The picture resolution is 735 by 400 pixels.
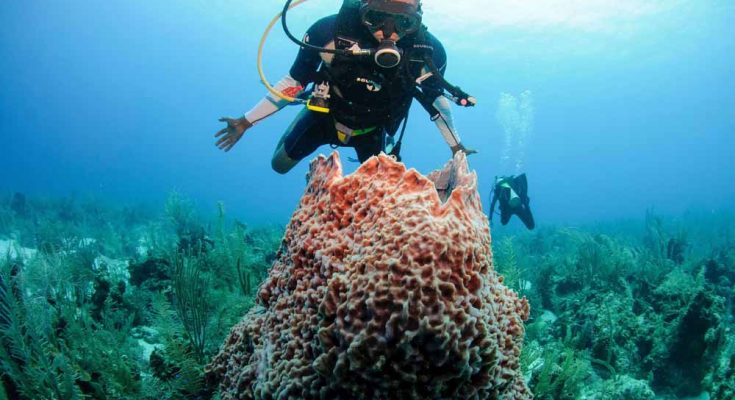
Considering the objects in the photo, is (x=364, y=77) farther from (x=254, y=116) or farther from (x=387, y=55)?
(x=254, y=116)

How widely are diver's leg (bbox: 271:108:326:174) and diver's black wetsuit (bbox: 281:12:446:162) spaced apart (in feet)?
0.90

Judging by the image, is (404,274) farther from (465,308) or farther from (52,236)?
(52,236)

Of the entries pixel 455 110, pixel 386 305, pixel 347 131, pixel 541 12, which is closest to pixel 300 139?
pixel 347 131

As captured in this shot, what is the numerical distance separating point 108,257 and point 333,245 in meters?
10.1

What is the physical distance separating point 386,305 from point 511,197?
33.0ft

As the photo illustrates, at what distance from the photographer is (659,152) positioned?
5748 inches

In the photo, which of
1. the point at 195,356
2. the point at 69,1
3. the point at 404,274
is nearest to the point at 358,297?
the point at 404,274

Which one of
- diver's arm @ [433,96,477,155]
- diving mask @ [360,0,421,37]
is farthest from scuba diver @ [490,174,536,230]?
diving mask @ [360,0,421,37]

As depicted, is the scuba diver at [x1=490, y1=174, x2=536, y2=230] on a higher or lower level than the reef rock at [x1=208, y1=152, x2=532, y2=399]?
Answer: higher

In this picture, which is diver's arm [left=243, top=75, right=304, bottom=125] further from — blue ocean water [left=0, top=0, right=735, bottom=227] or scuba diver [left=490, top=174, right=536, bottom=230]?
scuba diver [left=490, top=174, right=536, bottom=230]

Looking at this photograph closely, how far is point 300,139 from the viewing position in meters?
5.68

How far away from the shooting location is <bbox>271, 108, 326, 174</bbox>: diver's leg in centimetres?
551

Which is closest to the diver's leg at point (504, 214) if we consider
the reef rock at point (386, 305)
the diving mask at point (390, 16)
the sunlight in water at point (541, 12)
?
the diving mask at point (390, 16)

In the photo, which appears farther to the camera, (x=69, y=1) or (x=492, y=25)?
(x=69, y=1)
